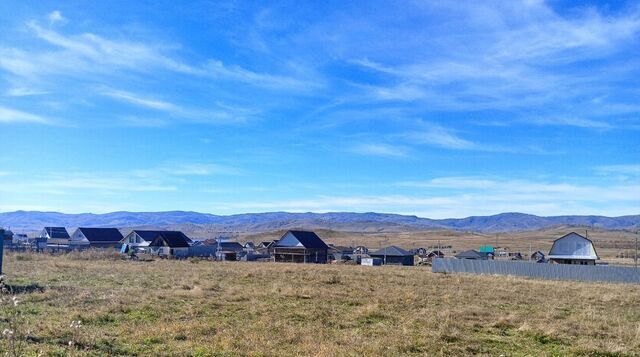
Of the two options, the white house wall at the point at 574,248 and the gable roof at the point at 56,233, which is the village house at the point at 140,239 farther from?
the white house wall at the point at 574,248

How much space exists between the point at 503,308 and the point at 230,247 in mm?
87680

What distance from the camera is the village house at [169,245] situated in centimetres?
7965

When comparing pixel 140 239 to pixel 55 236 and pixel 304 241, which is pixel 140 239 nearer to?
pixel 304 241

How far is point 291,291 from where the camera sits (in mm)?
24203

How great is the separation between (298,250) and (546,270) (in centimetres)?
3785

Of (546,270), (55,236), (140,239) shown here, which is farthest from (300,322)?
(55,236)

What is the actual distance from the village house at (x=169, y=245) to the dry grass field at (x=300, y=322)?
5442 centimetres

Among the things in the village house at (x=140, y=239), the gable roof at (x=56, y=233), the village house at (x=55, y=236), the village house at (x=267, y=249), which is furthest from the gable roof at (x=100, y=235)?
the village house at (x=267, y=249)

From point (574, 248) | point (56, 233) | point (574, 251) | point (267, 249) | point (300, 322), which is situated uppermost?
point (574, 248)

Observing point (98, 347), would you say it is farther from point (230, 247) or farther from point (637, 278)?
point (230, 247)

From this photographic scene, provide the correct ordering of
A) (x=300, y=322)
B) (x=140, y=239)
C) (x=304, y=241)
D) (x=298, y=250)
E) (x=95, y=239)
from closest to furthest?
(x=300, y=322) → (x=298, y=250) → (x=304, y=241) → (x=140, y=239) → (x=95, y=239)

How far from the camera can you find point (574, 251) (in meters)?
67.2

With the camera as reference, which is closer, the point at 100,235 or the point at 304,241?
the point at 304,241

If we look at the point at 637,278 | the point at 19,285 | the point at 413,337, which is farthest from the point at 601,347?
the point at 637,278
